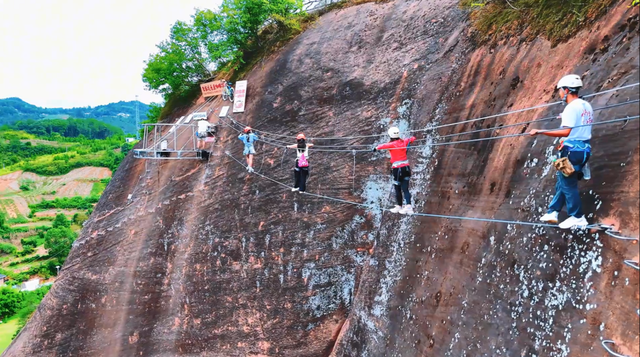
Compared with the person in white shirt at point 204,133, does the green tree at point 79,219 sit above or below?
below

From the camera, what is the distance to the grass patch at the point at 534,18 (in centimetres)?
747

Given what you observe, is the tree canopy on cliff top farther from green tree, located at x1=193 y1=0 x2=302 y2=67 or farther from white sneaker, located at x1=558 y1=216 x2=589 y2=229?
white sneaker, located at x1=558 y1=216 x2=589 y2=229

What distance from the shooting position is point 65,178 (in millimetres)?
109312

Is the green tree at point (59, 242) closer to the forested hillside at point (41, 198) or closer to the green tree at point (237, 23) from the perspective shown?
the forested hillside at point (41, 198)

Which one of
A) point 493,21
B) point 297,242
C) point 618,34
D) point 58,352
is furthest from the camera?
point 58,352

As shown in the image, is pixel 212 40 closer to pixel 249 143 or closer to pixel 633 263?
pixel 249 143

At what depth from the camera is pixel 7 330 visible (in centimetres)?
4053

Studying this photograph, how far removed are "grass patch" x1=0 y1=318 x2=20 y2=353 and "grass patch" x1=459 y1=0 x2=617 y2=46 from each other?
42167mm

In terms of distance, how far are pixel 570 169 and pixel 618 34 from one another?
2.72m

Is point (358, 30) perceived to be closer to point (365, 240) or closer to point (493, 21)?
point (493, 21)

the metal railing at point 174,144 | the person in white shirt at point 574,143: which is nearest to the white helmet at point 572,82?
the person in white shirt at point 574,143

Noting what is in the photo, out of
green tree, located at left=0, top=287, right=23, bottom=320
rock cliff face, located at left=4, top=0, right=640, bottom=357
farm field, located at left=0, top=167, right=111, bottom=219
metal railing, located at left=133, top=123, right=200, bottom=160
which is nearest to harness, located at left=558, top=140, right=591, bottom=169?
rock cliff face, located at left=4, top=0, right=640, bottom=357

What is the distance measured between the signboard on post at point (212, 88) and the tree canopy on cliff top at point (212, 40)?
0.92m

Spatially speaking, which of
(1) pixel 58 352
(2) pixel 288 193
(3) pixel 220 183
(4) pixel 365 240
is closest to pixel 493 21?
(4) pixel 365 240
